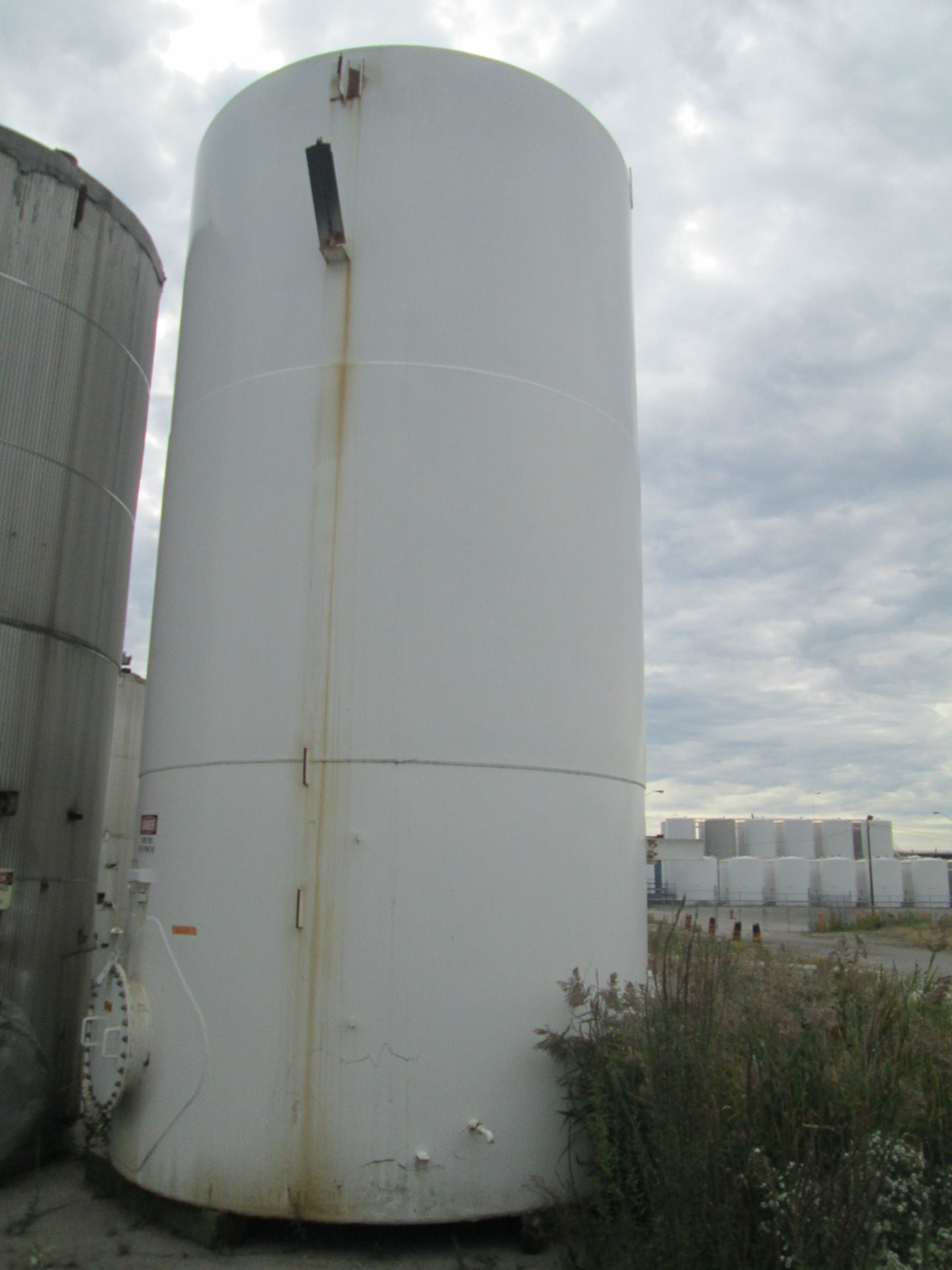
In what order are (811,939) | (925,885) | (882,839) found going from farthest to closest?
(882,839) < (925,885) < (811,939)

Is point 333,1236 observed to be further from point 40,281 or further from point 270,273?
point 40,281

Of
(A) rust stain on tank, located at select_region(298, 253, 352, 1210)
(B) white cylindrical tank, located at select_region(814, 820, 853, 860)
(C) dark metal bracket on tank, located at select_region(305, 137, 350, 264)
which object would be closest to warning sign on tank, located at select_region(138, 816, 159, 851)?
(A) rust stain on tank, located at select_region(298, 253, 352, 1210)

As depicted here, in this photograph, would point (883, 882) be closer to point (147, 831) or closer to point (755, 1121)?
point (147, 831)

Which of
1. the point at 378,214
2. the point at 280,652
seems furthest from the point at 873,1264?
the point at 378,214

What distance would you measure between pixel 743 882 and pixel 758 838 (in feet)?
33.6

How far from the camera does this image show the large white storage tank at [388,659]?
4688 mm

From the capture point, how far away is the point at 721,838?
55.2 metres

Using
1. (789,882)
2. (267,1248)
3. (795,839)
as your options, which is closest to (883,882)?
(789,882)

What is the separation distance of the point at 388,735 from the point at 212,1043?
68.2 inches

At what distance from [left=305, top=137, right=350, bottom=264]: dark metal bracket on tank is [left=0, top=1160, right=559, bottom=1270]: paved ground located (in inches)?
198

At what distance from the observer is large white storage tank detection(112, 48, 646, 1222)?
469 centimetres

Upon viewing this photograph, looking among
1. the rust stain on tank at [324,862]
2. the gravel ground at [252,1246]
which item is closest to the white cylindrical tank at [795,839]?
the gravel ground at [252,1246]

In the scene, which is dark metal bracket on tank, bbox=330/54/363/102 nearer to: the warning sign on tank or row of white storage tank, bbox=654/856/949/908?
the warning sign on tank

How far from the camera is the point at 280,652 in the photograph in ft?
16.8
